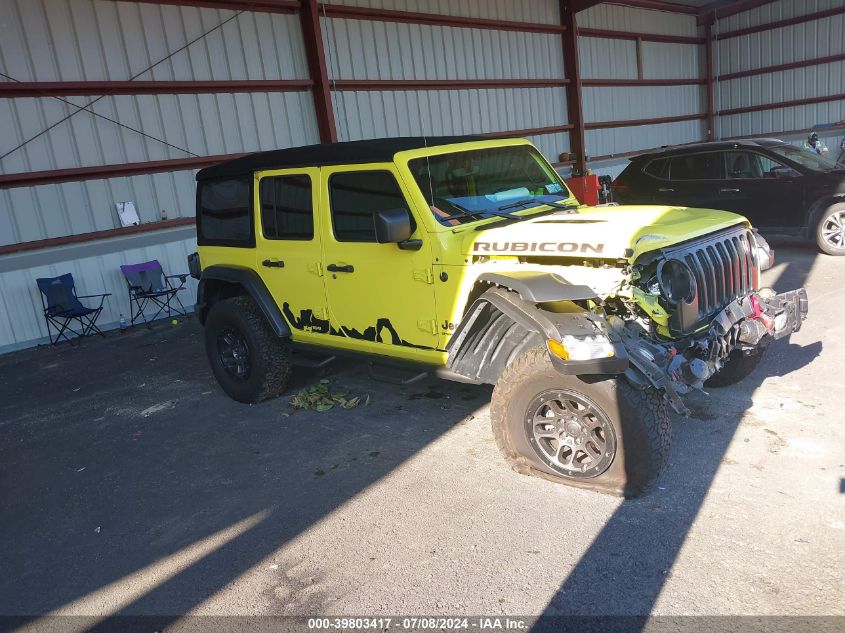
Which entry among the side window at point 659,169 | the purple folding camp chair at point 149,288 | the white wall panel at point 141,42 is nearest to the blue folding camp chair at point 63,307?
the purple folding camp chair at point 149,288

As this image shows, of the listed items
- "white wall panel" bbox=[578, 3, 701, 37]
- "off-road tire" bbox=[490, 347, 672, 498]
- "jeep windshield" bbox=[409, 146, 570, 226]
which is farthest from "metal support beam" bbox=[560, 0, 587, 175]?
"off-road tire" bbox=[490, 347, 672, 498]

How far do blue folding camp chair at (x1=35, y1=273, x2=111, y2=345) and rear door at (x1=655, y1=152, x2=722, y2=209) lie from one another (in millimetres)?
8375

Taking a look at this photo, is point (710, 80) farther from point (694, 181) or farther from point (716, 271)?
point (716, 271)

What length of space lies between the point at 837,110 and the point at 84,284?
2005 centimetres

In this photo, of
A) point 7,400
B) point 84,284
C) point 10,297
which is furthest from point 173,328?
point 7,400

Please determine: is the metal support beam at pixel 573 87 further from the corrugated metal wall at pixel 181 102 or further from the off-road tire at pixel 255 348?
the off-road tire at pixel 255 348

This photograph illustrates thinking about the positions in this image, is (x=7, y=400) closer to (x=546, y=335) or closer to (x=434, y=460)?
(x=434, y=460)

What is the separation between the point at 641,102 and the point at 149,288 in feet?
49.3

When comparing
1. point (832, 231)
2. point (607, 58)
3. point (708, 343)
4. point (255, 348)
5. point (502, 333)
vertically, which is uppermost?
point (607, 58)

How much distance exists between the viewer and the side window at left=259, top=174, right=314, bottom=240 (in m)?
5.04

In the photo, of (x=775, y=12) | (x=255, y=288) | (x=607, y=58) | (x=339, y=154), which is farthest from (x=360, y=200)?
(x=775, y=12)

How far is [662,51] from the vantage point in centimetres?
1958

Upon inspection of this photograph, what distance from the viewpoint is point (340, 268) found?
480 centimetres

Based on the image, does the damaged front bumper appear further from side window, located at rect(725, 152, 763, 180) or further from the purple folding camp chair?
the purple folding camp chair
